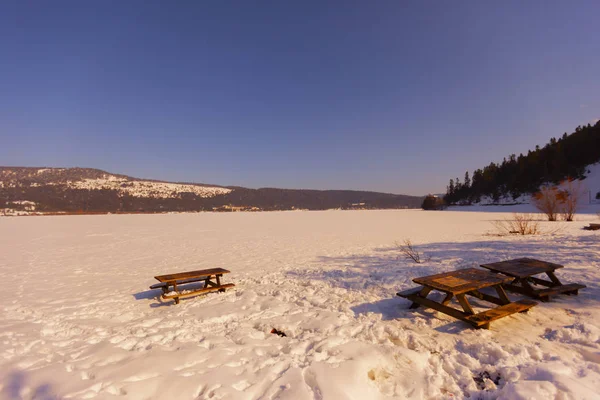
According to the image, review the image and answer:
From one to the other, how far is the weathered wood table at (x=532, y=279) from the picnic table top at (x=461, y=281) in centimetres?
57

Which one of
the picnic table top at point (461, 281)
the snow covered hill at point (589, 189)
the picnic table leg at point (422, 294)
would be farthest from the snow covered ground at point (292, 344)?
the snow covered hill at point (589, 189)

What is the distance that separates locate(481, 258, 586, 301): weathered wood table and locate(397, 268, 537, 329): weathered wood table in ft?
1.99

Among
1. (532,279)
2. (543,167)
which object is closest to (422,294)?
(532,279)

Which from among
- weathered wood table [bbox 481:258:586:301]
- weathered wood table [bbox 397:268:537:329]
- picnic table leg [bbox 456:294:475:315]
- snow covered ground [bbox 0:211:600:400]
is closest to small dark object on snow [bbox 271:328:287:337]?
snow covered ground [bbox 0:211:600:400]

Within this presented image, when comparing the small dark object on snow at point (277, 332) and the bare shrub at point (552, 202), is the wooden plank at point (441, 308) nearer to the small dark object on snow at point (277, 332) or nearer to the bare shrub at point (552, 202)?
the small dark object on snow at point (277, 332)

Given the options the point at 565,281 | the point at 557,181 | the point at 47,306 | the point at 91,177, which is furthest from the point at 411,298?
the point at 91,177

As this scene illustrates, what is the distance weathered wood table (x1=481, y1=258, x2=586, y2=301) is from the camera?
527 centimetres

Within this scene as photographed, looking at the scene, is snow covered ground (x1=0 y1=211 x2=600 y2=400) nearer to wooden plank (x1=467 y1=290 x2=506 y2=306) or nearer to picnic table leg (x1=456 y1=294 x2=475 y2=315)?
picnic table leg (x1=456 y1=294 x2=475 y2=315)

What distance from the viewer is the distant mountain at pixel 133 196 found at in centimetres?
8044

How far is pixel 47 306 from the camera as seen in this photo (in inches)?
252

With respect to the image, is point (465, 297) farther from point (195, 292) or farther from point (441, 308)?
point (195, 292)

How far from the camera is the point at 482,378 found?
3.19 m

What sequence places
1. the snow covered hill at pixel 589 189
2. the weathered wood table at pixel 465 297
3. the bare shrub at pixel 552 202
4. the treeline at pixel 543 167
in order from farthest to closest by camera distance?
1. the treeline at pixel 543 167
2. the snow covered hill at pixel 589 189
3. the bare shrub at pixel 552 202
4. the weathered wood table at pixel 465 297

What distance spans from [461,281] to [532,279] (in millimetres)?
2777
